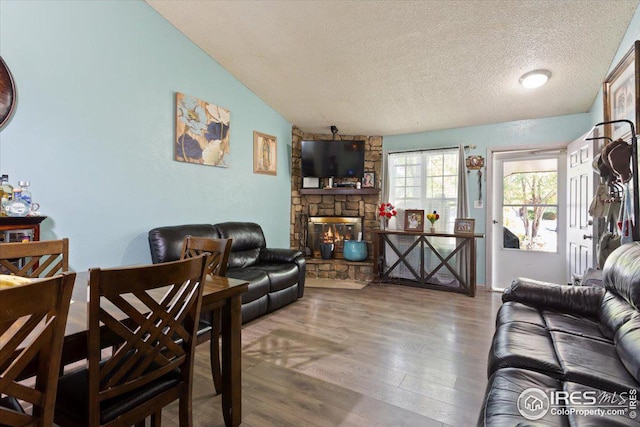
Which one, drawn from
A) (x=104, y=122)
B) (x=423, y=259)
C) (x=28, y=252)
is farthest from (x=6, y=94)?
(x=423, y=259)

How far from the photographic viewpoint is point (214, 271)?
6.91 feet

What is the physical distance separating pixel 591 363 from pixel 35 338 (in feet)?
6.62

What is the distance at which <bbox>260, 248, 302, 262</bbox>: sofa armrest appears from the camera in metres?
3.90

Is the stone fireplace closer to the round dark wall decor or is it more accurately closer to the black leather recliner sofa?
the black leather recliner sofa

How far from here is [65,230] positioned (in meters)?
2.57

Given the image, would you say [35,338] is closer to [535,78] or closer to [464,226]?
[535,78]

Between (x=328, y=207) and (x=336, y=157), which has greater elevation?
(x=336, y=157)

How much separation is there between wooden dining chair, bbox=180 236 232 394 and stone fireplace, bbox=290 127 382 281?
304cm

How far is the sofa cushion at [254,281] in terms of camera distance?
3.07 meters

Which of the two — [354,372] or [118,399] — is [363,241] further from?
[118,399]

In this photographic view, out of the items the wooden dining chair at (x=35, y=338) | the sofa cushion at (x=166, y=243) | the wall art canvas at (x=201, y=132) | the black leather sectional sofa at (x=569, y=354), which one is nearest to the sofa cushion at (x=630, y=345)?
the black leather sectional sofa at (x=569, y=354)

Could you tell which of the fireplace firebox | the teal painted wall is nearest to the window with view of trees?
the fireplace firebox

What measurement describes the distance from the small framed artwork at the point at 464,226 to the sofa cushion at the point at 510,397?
327cm

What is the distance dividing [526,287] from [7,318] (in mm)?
2657
